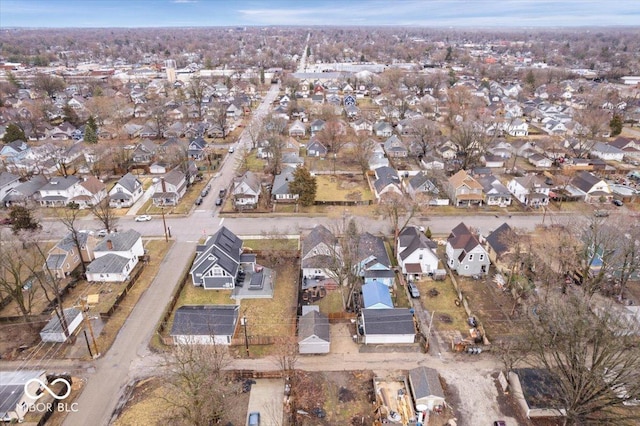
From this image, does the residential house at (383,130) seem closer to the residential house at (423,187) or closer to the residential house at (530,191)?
the residential house at (423,187)

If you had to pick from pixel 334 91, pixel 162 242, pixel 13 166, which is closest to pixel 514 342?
pixel 162 242

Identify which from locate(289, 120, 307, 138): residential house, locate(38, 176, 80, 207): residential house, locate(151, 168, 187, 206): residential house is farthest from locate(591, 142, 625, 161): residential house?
locate(38, 176, 80, 207): residential house

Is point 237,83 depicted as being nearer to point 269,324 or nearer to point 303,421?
point 269,324

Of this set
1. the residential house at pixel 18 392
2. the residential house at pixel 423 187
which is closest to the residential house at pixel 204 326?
the residential house at pixel 18 392

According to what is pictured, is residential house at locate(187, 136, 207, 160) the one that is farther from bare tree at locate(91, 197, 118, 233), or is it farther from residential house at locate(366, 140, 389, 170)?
residential house at locate(366, 140, 389, 170)

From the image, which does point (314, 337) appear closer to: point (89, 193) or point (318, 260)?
point (318, 260)
